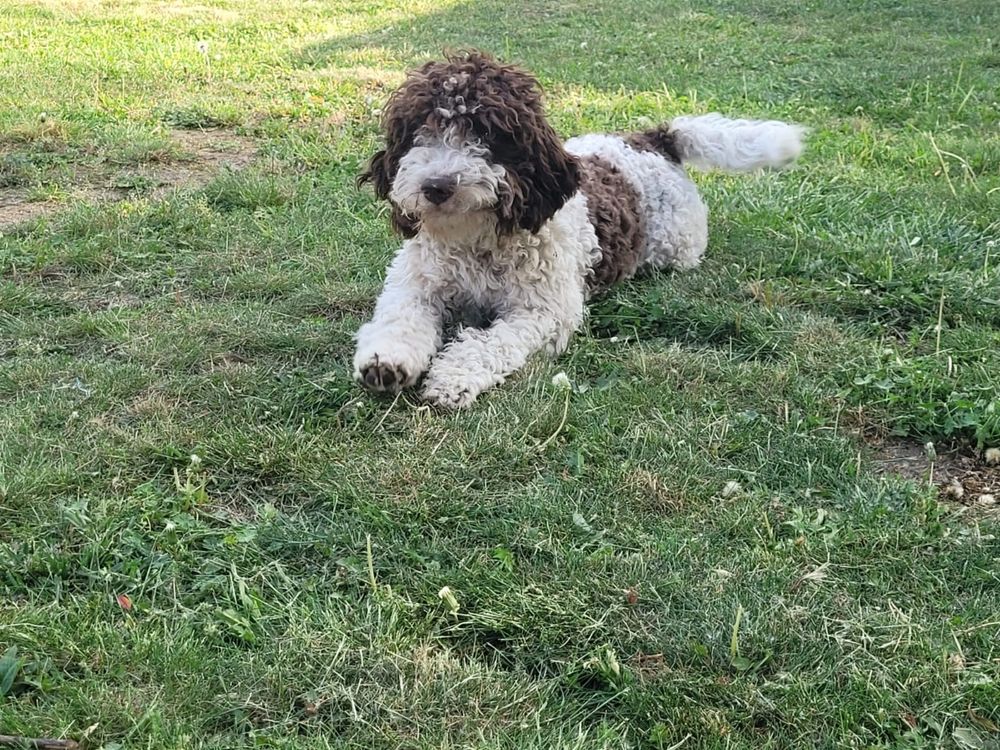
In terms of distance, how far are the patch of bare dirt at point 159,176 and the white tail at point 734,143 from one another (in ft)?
10.1

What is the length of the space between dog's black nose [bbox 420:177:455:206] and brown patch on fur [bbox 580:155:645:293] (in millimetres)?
1022

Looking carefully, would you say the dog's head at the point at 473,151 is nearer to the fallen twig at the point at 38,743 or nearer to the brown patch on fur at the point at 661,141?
the brown patch on fur at the point at 661,141

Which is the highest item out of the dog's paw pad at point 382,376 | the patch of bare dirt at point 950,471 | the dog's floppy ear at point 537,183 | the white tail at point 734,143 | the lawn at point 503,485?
the dog's floppy ear at point 537,183

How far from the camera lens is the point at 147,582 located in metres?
2.64

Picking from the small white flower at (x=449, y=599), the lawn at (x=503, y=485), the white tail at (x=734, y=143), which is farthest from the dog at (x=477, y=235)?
the small white flower at (x=449, y=599)

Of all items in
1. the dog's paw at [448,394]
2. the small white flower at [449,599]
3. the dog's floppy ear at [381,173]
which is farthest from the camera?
the dog's floppy ear at [381,173]

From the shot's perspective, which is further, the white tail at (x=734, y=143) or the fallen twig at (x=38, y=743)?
the white tail at (x=734, y=143)

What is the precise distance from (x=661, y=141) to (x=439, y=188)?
2.23 metres

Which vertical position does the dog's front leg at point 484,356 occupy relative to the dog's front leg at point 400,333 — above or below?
below

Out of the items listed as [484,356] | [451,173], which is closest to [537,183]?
[451,173]

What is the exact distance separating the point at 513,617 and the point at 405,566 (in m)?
0.38

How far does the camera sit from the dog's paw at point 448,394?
357 centimetres

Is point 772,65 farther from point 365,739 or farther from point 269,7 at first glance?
point 365,739

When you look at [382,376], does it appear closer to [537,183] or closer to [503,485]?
[503,485]
